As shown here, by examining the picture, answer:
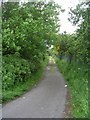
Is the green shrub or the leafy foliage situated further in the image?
the leafy foliage

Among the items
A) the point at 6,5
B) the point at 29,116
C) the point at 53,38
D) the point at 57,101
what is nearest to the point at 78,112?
the point at 29,116

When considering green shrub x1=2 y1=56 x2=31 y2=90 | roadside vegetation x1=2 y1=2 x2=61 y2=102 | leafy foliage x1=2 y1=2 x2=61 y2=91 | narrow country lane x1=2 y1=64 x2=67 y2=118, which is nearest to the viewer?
narrow country lane x1=2 y1=64 x2=67 y2=118

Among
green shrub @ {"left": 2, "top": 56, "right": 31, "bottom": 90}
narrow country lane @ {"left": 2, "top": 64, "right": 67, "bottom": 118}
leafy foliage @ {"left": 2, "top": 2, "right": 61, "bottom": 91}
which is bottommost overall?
narrow country lane @ {"left": 2, "top": 64, "right": 67, "bottom": 118}

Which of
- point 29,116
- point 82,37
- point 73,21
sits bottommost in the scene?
point 29,116

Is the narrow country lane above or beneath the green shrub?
beneath

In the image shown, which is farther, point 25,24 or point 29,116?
point 25,24

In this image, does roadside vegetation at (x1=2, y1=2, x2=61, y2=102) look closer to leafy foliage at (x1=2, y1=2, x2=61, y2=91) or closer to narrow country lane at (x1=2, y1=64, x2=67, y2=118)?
leafy foliage at (x1=2, y1=2, x2=61, y2=91)

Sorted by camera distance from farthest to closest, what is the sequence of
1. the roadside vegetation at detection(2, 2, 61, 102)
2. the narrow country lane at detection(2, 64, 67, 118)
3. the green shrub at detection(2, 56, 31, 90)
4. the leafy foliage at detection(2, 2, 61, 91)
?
the leafy foliage at detection(2, 2, 61, 91) < the roadside vegetation at detection(2, 2, 61, 102) < the green shrub at detection(2, 56, 31, 90) < the narrow country lane at detection(2, 64, 67, 118)

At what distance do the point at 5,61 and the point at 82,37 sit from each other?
519 cm

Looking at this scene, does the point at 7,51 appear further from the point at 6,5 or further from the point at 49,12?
the point at 49,12

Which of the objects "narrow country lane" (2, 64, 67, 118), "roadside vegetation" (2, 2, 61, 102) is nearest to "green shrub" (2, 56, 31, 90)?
"roadside vegetation" (2, 2, 61, 102)

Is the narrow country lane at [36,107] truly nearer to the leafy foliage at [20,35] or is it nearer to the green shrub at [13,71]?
the green shrub at [13,71]

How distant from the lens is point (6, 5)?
23.9 metres

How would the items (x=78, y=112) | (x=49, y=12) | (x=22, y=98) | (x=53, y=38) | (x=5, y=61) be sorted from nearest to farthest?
(x=78, y=112)
(x=22, y=98)
(x=5, y=61)
(x=49, y=12)
(x=53, y=38)
